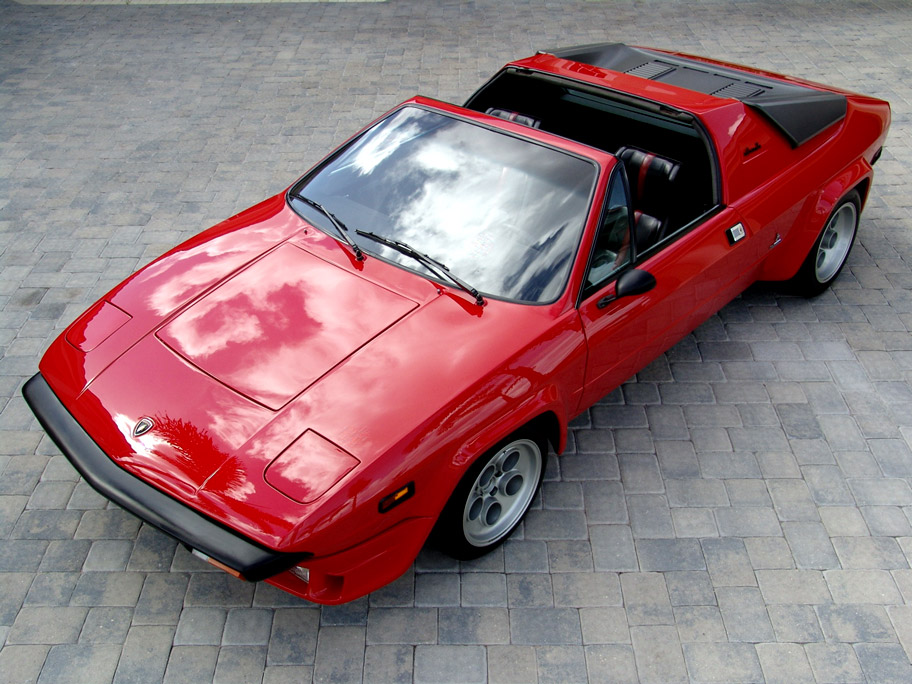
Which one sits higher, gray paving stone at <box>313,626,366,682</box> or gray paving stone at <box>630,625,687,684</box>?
gray paving stone at <box>630,625,687,684</box>

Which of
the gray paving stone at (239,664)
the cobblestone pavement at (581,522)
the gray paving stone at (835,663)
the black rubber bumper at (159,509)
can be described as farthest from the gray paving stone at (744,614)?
the gray paving stone at (239,664)

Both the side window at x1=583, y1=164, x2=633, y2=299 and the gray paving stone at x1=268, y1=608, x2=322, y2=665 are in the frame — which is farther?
the side window at x1=583, y1=164, x2=633, y2=299

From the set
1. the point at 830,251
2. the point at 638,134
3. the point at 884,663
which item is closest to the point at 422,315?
the point at 638,134

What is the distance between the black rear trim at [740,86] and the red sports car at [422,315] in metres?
0.02

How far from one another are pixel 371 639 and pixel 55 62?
7868mm

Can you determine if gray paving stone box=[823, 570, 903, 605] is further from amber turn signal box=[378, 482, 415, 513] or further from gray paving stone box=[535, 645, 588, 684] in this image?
amber turn signal box=[378, 482, 415, 513]

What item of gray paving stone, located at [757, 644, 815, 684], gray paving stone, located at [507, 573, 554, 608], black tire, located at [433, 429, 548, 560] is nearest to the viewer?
gray paving stone, located at [757, 644, 815, 684]

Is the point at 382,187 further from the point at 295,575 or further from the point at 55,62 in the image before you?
the point at 55,62

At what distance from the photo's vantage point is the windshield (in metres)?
3.36

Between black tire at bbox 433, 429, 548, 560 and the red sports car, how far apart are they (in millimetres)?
11

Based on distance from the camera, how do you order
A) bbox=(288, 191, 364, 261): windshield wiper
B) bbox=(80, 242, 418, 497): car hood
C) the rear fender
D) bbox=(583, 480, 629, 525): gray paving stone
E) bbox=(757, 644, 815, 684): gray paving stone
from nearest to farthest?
bbox=(80, 242, 418, 497): car hood
bbox=(757, 644, 815, 684): gray paving stone
bbox=(288, 191, 364, 261): windshield wiper
bbox=(583, 480, 629, 525): gray paving stone
the rear fender

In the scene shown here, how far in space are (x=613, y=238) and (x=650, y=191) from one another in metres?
0.76

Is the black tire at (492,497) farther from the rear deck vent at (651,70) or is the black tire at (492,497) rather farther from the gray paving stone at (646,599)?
the rear deck vent at (651,70)

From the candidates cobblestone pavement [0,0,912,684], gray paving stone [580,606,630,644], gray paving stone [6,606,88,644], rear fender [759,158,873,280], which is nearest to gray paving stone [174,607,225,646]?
cobblestone pavement [0,0,912,684]
